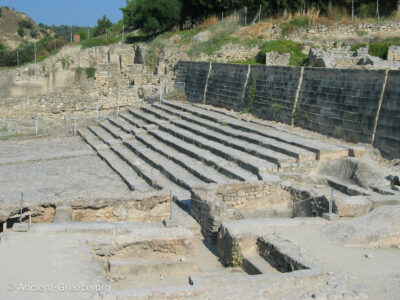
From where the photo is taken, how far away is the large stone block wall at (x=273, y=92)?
14.5 meters

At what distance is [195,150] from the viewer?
12.9 m

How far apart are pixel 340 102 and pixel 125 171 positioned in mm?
5734

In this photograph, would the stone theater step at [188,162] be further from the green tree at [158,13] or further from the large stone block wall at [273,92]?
the green tree at [158,13]

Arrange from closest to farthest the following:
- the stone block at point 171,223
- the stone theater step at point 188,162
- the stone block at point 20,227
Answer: the stone block at point 20,227 → the stone block at point 171,223 → the stone theater step at point 188,162

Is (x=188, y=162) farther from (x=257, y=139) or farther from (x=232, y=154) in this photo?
(x=257, y=139)

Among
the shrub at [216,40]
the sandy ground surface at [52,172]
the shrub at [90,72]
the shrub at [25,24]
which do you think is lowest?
the sandy ground surface at [52,172]

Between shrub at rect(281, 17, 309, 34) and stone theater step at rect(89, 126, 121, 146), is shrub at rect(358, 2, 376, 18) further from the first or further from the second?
stone theater step at rect(89, 126, 121, 146)

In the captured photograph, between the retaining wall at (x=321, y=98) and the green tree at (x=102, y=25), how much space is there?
27.2m

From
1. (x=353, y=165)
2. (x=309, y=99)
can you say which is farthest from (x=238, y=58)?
(x=353, y=165)

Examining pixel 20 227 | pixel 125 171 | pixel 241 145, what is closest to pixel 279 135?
pixel 241 145

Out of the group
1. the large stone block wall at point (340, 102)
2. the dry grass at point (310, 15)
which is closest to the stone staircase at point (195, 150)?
the large stone block wall at point (340, 102)

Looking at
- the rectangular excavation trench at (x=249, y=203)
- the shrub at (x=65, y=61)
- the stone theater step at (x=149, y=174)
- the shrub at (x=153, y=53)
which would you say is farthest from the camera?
the shrub at (x=65, y=61)

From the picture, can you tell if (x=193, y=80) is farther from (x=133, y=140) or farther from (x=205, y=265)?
(x=205, y=265)

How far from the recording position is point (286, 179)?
10.4 m
